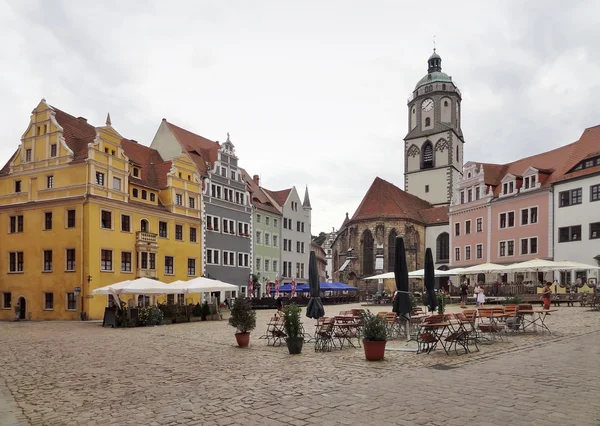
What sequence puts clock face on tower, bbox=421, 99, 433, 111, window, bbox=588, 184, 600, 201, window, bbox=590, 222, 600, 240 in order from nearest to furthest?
1. window, bbox=590, 222, 600, 240
2. window, bbox=588, 184, 600, 201
3. clock face on tower, bbox=421, 99, 433, 111

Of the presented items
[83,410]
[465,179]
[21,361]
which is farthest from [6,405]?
[465,179]

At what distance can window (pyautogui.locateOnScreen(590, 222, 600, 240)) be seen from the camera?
3755 cm

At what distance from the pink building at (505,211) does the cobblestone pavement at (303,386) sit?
30.2 metres

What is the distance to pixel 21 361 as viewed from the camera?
1333 cm

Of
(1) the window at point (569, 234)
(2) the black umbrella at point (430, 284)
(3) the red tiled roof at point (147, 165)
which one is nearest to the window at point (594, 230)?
(1) the window at point (569, 234)

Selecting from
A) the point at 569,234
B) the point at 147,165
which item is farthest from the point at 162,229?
the point at 569,234

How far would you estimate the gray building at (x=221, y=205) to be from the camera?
1720 inches

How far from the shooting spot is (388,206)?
63500 millimetres

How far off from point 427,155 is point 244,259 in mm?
36256

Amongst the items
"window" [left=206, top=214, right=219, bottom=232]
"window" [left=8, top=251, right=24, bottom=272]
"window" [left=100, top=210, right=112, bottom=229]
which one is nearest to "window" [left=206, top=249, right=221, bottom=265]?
"window" [left=206, top=214, right=219, bottom=232]

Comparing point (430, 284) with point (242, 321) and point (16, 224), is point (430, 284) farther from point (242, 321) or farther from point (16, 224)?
point (16, 224)

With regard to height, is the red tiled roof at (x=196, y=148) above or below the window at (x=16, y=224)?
above

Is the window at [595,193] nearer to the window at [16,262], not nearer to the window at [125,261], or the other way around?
the window at [125,261]

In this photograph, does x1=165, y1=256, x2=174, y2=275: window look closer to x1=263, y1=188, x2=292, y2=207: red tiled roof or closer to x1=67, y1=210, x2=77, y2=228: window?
x1=67, y1=210, x2=77, y2=228: window
